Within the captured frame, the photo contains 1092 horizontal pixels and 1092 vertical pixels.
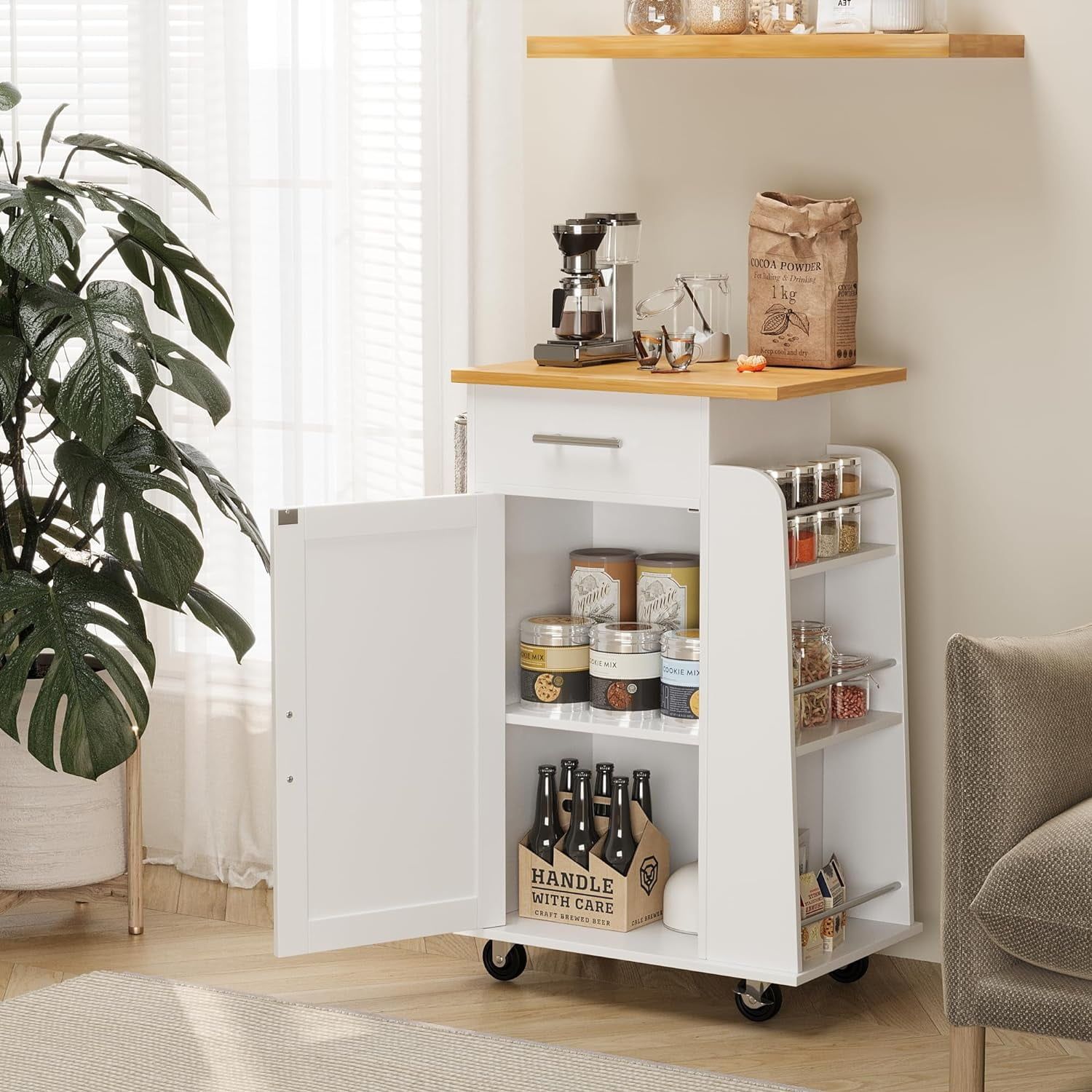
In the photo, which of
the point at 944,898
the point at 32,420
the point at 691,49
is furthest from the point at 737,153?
the point at 32,420

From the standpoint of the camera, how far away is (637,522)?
3.07 m

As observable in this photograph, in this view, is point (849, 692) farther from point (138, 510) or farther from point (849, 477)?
point (138, 510)

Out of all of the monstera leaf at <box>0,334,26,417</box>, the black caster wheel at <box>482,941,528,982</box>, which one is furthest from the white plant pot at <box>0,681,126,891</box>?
the black caster wheel at <box>482,941,528,982</box>

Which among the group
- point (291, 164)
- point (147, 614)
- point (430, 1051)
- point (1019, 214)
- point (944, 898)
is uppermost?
point (291, 164)

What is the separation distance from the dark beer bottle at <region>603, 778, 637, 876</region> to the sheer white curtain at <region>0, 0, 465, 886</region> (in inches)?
28.4

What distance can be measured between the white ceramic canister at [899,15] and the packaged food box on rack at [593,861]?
125 centimetres

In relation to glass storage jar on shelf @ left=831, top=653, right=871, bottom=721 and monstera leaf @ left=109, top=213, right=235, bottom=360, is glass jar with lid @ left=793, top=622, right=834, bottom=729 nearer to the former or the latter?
glass storage jar on shelf @ left=831, top=653, right=871, bottom=721

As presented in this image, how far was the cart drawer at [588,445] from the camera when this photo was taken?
2.64 m

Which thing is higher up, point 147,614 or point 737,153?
point 737,153

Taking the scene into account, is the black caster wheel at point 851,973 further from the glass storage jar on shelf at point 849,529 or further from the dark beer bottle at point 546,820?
the glass storage jar on shelf at point 849,529

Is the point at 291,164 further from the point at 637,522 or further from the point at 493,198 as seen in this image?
the point at 637,522

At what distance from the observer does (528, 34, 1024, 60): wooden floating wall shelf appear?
258 cm

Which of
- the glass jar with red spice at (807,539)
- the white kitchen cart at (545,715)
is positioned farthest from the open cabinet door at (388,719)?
the glass jar with red spice at (807,539)

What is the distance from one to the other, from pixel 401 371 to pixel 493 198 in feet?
1.25
